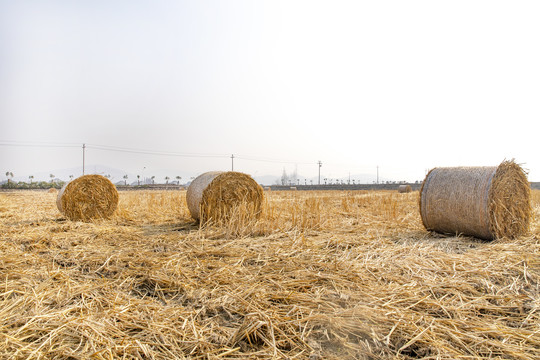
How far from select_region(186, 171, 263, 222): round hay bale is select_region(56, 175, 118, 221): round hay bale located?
7.92 ft

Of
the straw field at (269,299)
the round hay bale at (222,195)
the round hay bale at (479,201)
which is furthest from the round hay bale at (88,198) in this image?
the round hay bale at (479,201)

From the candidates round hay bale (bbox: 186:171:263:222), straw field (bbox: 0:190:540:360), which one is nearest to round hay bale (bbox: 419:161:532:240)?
straw field (bbox: 0:190:540:360)

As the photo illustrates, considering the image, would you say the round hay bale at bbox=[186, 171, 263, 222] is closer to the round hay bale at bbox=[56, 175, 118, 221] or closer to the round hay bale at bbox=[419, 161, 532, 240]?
the round hay bale at bbox=[56, 175, 118, 221]

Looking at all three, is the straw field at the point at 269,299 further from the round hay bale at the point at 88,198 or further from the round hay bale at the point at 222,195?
the round hay bale at the point at 88,198

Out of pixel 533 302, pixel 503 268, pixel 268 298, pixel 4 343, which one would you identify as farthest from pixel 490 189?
pixel 4 343

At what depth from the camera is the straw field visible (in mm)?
2178

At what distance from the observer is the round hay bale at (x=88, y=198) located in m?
7.96

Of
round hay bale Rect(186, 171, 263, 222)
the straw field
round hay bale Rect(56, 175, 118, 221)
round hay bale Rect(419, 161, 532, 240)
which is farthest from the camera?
round hay bale Rect(56, 175, 118, 221)

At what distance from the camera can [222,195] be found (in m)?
6.96

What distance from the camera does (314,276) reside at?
3.33m

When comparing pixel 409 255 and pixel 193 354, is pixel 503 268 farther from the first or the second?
pixel 193 354

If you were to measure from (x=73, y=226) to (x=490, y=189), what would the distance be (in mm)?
7125

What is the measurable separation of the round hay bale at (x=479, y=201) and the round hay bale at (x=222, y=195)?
311 cm

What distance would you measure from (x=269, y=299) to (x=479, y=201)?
13.4 feet
